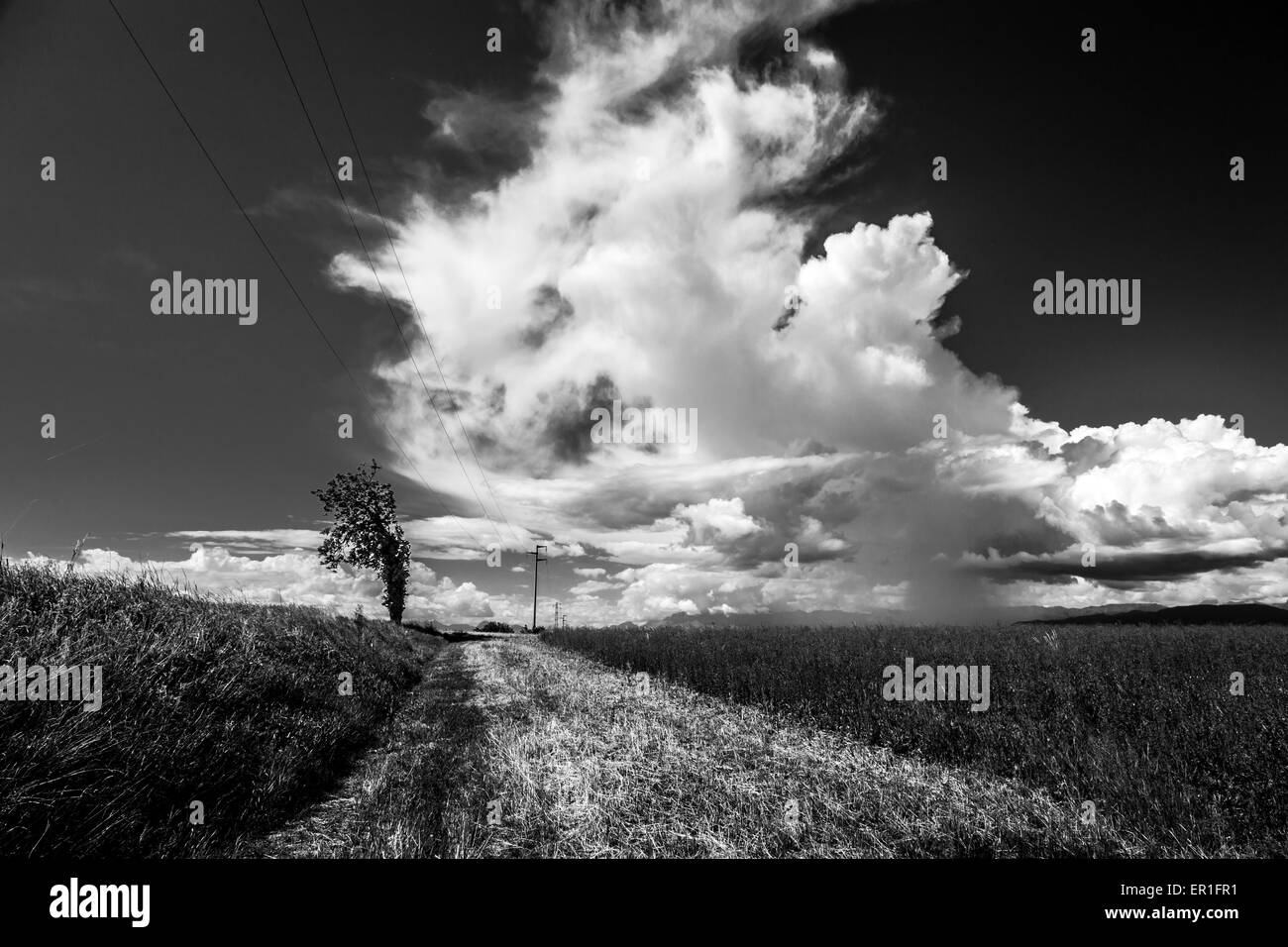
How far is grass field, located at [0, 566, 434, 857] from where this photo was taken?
435 centimetres

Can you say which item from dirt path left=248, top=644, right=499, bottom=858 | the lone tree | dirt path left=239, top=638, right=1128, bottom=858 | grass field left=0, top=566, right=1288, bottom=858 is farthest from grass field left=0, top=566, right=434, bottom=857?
the lone tree

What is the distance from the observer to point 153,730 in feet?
18.7

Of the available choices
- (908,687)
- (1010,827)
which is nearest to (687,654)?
(908,687)

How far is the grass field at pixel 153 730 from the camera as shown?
435 centimetres

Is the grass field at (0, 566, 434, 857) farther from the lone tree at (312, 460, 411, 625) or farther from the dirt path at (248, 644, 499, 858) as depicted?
the lone tree at (312, 460, 411, 625)

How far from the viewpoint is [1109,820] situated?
5473 millimetres

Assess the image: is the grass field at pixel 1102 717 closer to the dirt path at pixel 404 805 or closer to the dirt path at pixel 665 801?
the dirt path at pixel 665 801

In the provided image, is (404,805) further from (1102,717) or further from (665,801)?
(1102,717)

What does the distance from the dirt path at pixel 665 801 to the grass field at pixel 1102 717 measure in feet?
2.11

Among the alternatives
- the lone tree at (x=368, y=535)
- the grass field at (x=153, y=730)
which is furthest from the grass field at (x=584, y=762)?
the lone tree at (x=368, y=535)

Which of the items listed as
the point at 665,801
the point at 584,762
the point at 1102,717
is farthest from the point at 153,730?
the point at 1102,717
